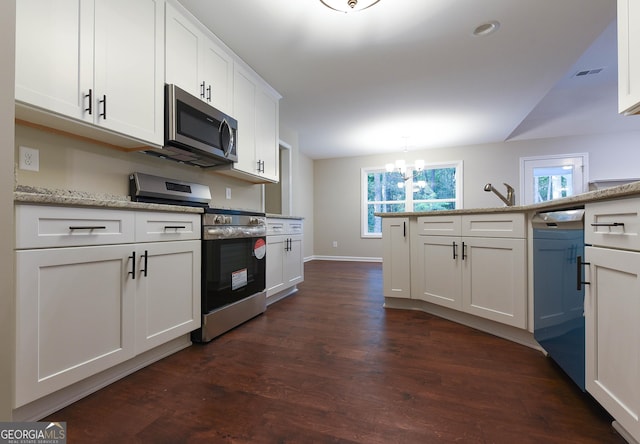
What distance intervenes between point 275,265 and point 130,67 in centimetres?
196

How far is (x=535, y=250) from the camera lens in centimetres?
167

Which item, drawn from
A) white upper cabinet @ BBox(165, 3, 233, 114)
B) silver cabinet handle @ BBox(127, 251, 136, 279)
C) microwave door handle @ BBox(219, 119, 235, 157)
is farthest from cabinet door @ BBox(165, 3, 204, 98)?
silver cabinet handle @ BBox(127, 251, 136, 279)

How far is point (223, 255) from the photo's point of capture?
2.03 metres

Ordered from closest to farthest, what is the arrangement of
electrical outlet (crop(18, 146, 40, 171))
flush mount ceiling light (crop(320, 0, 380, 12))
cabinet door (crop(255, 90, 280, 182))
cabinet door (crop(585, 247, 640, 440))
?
1. cabinet door (crop(585, 247, 640, 440))
2. electrical outlet (crop(18, 146, 40, 171))
3. flush mount ceiling light (crop(320, 0, 380, 12))
4. cabinet door (crop(255, 90, 280, 182))

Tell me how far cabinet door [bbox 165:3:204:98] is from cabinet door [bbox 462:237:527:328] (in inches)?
96.4

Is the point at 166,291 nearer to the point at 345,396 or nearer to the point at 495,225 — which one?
the point at 345,396

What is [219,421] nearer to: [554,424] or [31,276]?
[31,276]

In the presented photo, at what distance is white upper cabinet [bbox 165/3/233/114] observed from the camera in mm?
1927

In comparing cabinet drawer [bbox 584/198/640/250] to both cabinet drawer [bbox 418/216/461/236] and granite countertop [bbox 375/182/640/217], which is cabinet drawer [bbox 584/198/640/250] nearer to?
granite countertop [bbox 375/182/640/217]

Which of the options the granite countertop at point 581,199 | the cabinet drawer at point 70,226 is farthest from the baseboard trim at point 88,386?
the granite countertop at point 581,199

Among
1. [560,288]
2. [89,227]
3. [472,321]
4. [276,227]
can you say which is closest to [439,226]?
[472,321]

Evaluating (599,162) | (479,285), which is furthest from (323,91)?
(599,162)

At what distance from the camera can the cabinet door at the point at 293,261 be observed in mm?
3086

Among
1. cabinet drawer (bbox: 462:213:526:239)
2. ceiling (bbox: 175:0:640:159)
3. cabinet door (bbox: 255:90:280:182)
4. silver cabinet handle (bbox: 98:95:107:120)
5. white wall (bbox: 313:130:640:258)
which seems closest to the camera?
silver cabinet handle (bbox: 98:95:107:120)
